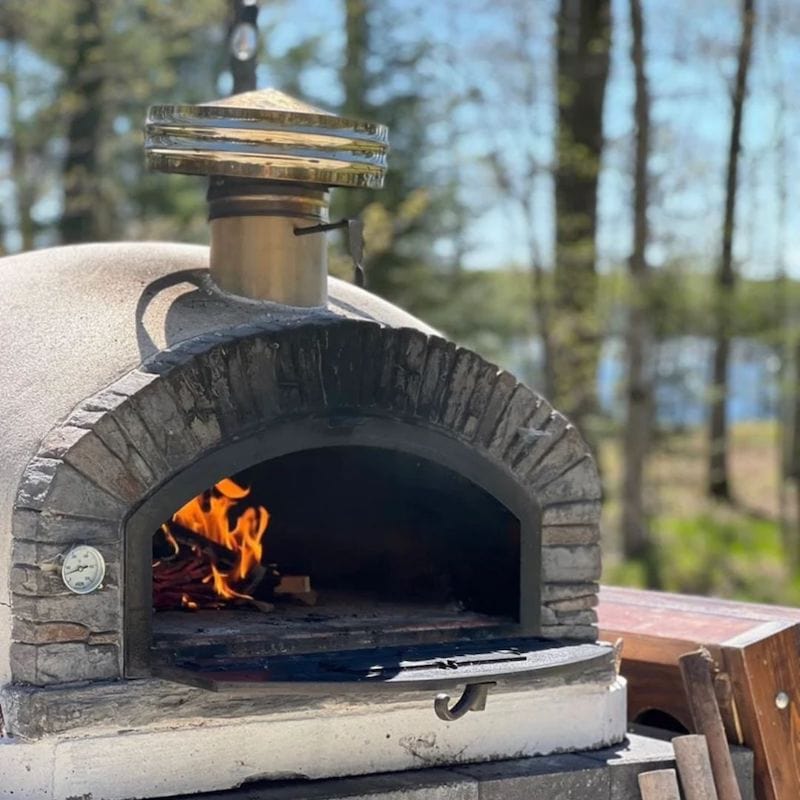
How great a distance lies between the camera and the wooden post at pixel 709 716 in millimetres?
3695

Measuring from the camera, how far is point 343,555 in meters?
4.18

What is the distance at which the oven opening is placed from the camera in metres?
3.69

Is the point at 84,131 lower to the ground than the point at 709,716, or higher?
higher

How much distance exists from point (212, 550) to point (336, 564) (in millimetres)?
456

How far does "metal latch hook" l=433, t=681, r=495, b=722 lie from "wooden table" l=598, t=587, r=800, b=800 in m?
0.96

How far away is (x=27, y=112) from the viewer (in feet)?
40.5

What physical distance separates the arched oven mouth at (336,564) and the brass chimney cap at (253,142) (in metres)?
0.70

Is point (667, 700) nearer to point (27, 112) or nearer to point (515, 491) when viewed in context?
point (515, 491)

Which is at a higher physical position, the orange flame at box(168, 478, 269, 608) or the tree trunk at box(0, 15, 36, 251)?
the tree trunk at box(0, 15, 36, 251)

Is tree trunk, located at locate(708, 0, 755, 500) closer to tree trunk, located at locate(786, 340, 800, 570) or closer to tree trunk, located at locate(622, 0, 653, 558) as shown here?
tree trunk, located at locate(786, 340, 800, 570)

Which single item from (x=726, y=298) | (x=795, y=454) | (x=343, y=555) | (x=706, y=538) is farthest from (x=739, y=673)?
(x=795, y=454)

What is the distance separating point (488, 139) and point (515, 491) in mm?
7612

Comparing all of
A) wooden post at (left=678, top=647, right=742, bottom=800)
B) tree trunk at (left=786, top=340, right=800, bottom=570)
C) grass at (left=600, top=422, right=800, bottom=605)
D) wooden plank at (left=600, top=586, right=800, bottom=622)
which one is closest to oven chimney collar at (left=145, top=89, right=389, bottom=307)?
wooden post at (left=678, top=647, right=742, bottom=800)

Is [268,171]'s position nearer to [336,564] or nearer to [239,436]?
[239,436]
